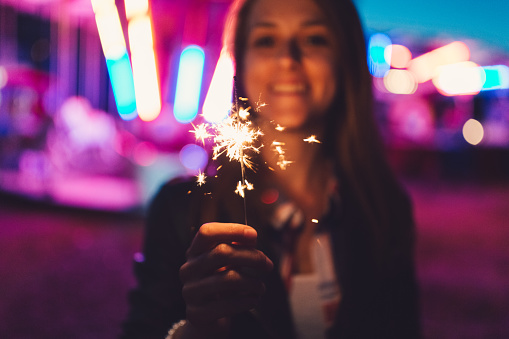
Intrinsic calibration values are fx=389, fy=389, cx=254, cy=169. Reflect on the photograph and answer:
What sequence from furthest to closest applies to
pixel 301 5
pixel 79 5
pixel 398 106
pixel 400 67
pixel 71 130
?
pixel 400 67
pixel 398 106
pixel 71 130
pixel 79 5
pixel 301 5

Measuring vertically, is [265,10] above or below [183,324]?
above

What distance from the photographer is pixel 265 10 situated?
2.47 feet

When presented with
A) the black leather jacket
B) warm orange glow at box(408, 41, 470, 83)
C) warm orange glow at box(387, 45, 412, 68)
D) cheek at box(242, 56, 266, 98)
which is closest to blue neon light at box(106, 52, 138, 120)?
the black leather jacket

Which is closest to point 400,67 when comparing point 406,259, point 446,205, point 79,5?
point 446,205

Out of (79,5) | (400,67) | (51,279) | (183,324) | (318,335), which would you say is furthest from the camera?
(400,67)

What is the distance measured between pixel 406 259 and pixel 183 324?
747mm

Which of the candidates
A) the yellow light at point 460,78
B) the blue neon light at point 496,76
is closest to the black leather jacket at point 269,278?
the yellow light at point 460,78

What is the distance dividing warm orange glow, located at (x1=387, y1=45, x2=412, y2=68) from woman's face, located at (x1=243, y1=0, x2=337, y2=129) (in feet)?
56.5

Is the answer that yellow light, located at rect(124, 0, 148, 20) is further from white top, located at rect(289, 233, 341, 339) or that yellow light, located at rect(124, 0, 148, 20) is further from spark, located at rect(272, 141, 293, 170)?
spark, located at rect(272, 141, 293, 170)

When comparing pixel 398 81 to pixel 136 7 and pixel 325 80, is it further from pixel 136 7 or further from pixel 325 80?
pixel 325 80

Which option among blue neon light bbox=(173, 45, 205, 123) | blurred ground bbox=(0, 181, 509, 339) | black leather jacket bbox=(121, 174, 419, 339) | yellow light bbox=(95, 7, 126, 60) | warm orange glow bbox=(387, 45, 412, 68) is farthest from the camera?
warm orange glow bbox=(387, 45, 412, 68)

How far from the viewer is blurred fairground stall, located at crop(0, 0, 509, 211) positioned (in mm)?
5113

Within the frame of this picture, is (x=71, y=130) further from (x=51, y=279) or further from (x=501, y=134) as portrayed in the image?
(x=501, y=134)

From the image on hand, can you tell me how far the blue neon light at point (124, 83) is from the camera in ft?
18.8
